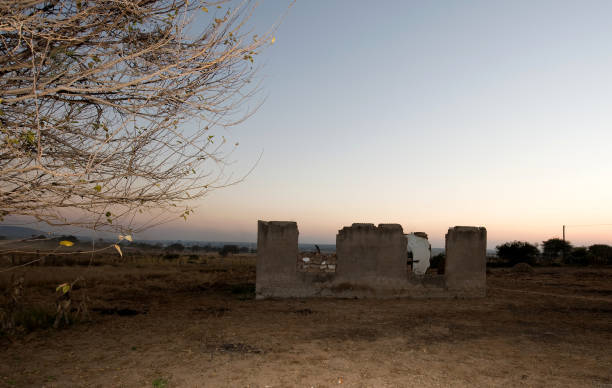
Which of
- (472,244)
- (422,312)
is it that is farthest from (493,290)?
(422,312)

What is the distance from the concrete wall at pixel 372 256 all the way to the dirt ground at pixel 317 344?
30.9 inches

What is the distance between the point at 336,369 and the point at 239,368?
4.30 feet

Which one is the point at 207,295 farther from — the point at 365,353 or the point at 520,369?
the point at 520,369

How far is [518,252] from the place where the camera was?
34.2m

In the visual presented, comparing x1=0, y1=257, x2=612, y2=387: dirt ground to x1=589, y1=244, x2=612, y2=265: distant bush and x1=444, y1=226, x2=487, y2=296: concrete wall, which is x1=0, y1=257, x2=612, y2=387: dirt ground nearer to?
x1=444, y1=226, x2=487, y2=296: concrete wall

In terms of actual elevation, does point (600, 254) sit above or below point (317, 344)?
above

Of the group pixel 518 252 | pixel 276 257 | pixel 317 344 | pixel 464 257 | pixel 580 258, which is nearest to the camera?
pixel 317 344

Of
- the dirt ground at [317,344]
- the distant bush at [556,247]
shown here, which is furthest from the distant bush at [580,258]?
the dirt ground at [317,344]

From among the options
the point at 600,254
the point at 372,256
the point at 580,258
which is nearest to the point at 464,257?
the point at 372,256

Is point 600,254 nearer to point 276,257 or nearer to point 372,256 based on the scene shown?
point 372,256

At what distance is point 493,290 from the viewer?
47.3ft

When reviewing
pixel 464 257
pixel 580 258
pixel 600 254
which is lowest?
pixel 580 258

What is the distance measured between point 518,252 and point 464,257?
25.2 meters

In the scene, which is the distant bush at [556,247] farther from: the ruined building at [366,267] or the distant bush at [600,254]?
the ruined building at [366,267]
